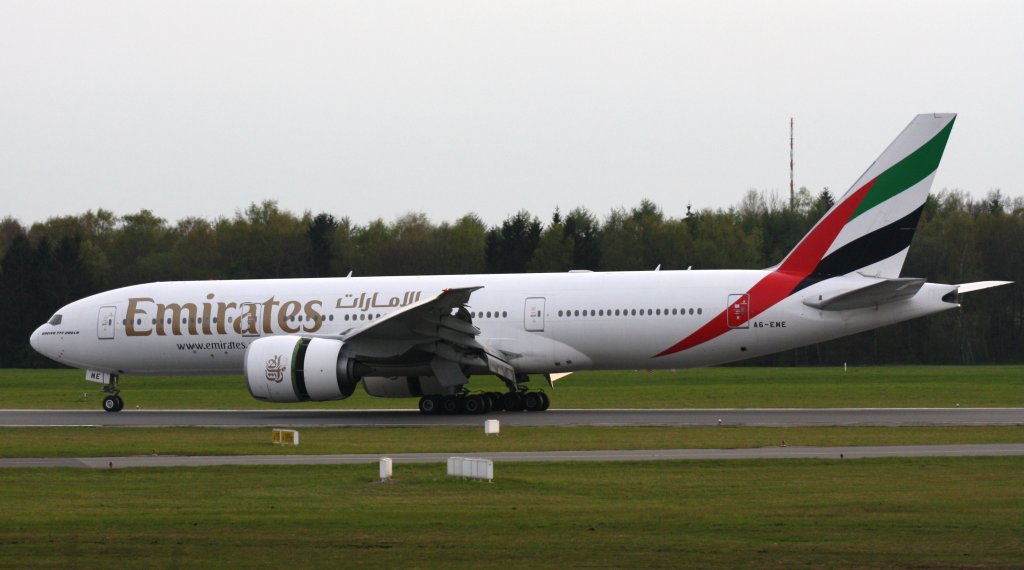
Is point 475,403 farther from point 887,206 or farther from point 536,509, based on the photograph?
point 536,509

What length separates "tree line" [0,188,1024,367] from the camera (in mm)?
71188

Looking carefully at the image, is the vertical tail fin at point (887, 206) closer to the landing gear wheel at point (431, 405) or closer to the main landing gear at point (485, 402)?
the main landing gear at point (485, 402)

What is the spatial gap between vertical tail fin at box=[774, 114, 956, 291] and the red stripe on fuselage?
3cm

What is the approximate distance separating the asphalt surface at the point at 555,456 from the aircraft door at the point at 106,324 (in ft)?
44.6

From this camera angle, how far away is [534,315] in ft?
102

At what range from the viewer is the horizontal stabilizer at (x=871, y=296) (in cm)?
2808

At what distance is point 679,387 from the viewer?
139 ft

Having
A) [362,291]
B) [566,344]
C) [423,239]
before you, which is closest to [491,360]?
[566,344]

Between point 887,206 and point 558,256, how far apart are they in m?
46.6

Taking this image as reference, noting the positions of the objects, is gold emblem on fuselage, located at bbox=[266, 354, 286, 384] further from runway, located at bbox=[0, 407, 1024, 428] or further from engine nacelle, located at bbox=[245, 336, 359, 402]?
runway, located at bbox=[0, 407, 1024, 428]

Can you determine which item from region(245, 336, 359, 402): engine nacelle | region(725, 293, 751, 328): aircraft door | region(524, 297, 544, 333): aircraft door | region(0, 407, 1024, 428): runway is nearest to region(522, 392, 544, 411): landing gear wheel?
region(0, 407, 1024, 428): runway

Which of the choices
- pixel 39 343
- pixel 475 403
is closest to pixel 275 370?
A: pixel 475 403

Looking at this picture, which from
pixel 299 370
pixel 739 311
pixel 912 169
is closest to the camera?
pixel 299 370

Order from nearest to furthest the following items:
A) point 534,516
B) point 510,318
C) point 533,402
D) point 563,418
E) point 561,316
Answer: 1. point 534,516
2. point 563,418
3. point 561,316
4. point 533,402
5. point 510,318
